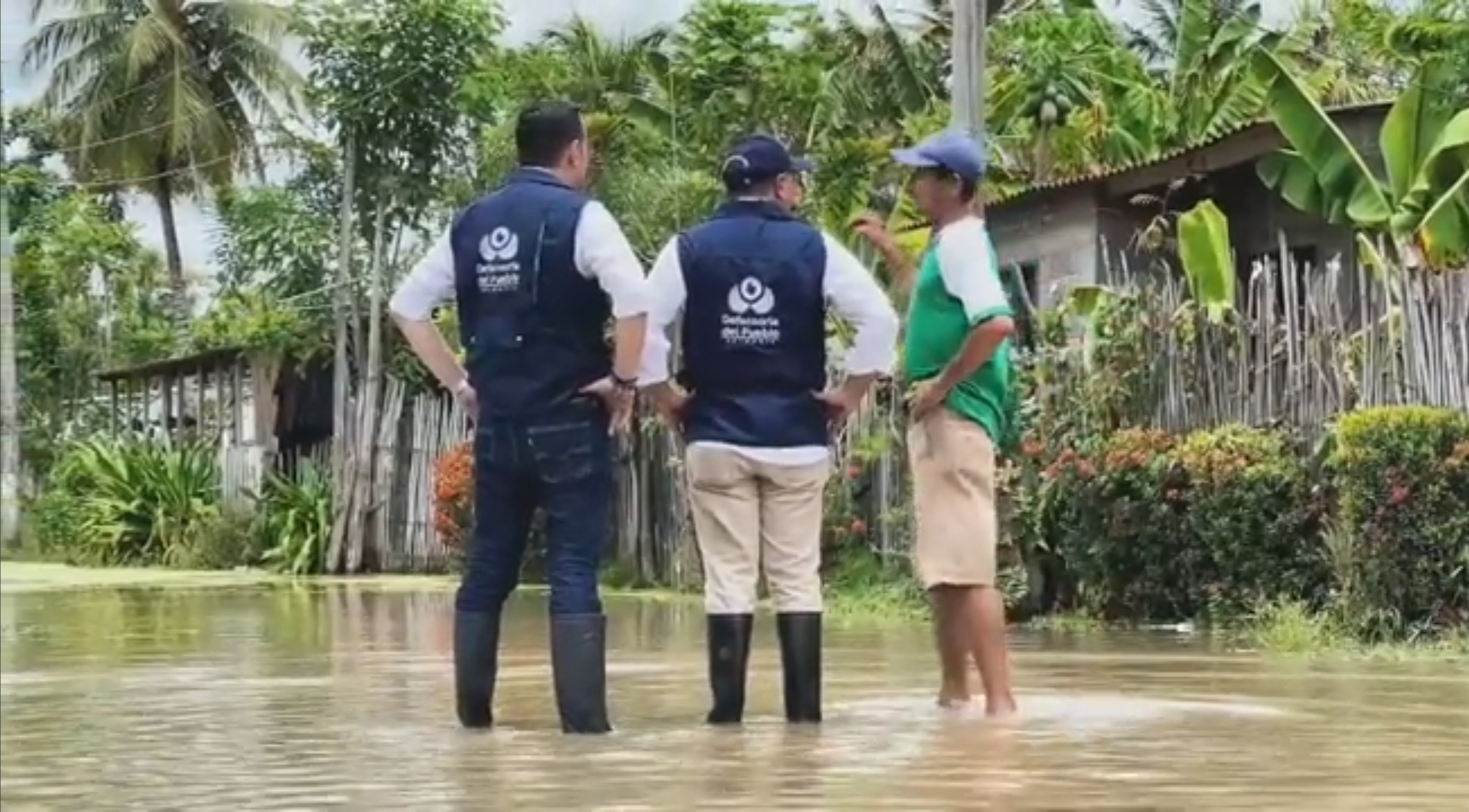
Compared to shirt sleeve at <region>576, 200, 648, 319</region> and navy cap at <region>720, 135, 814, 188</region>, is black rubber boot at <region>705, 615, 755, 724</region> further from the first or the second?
navy cap at <region>720, 135, 814, 188</region>

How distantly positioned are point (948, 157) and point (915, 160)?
10 centimetres

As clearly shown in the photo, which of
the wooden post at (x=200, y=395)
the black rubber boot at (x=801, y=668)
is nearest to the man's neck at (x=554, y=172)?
the black rubber boot at (x=801, y=668)

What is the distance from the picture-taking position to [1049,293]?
20109 mm

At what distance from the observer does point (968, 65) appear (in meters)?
14.6

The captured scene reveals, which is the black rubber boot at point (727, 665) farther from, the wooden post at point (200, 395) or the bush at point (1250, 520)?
the wooden post at point (200, 395)

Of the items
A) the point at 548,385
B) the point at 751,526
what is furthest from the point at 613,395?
the point at 751,526

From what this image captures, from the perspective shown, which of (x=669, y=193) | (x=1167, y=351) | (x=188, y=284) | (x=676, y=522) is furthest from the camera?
(x=188, y=284)

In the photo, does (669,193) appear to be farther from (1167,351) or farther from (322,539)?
(1167,351)

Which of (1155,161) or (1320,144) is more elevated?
(1155,161)

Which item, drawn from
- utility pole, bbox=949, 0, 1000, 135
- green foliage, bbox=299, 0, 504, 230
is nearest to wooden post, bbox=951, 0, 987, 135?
utility pole, bbox=949, 0, 1000, 135

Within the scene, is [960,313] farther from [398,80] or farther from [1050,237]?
[398,80]

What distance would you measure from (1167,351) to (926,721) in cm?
670

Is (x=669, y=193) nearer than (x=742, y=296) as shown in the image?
No

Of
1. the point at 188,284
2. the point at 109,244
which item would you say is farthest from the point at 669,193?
the point at 188,284
